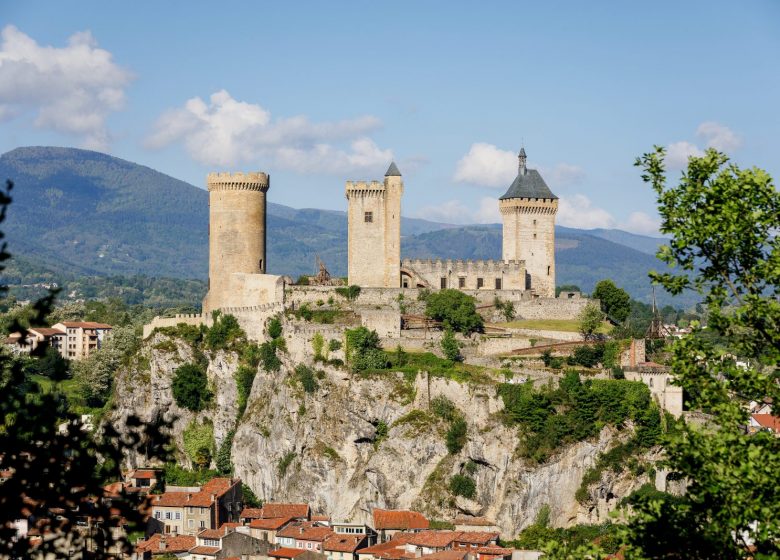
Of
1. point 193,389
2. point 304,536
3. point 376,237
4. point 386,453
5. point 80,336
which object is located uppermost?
point 376,237

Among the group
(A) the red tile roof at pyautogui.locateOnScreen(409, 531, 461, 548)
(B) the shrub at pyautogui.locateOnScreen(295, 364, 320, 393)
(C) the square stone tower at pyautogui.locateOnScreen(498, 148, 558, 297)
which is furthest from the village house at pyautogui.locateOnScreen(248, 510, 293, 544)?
(C) the square stone tower at pyautogui.locateOnScreen(498, 148, 558, 297)

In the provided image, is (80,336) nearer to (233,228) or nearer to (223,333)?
(233,228)

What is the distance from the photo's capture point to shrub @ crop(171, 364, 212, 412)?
71.4m

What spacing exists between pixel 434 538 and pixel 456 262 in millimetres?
21562

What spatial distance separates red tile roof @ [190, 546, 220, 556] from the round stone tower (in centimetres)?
1812

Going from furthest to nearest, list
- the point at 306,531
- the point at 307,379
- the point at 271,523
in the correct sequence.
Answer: the point at 307,379
the point at 271,523
the point at 306,531

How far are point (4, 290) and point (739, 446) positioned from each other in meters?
9.58

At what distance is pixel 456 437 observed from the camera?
61.4 meters

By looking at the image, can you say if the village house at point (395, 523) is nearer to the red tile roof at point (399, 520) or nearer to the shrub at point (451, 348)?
the red tile roof at point (399, 520)

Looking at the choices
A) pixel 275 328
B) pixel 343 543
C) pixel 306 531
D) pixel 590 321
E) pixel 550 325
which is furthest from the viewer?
pixel 275 328

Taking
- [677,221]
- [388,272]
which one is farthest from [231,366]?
[677,221]

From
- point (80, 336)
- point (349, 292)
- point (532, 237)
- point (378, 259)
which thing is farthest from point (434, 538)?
point (80, 336)

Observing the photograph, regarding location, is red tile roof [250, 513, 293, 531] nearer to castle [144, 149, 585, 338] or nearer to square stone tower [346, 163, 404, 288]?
castle [144, 149, 585, 338]

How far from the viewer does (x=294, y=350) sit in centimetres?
6706
